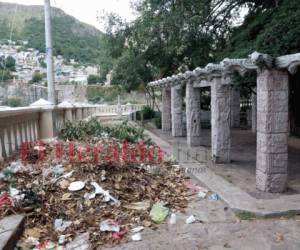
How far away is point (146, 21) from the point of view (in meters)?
10.6

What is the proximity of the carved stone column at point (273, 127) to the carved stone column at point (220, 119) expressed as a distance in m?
1.94

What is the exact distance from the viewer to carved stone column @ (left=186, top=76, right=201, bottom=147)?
8.98 metres

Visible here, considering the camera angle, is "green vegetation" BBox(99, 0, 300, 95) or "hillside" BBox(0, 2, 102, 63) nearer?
"green vegetation" BBox(99, 0, 300, 95)

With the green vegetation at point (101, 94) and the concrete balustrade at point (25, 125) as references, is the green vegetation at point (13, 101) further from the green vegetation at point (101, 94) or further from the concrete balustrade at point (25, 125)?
the green vegetation at point (101, 94)

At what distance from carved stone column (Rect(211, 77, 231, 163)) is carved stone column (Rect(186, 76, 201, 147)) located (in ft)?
6.65

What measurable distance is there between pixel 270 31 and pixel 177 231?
4705mm

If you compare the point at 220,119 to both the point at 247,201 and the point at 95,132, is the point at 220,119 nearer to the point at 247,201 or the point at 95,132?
the point at 247,201

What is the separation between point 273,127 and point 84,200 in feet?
9.20

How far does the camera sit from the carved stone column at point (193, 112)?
8.98 m

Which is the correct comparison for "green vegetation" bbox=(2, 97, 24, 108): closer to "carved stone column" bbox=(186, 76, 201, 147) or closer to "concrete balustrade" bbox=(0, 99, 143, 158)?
"concrete balustrade" bbox=(0, 99, 143, 158)

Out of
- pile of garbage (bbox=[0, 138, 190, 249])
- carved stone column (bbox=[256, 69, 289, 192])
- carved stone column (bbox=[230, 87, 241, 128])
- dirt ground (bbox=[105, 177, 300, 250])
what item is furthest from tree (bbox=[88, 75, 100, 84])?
dirt ground (bbox=[105, 177, 300, 250])

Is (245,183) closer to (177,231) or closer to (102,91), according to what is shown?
(177,231)

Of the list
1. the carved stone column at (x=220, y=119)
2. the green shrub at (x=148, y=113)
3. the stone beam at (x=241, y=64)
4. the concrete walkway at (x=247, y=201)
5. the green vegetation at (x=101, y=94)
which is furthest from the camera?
the green vegetation at (x=101, y=94)

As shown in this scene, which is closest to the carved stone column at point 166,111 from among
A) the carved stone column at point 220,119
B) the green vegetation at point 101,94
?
the carved stone column at point 220,119
